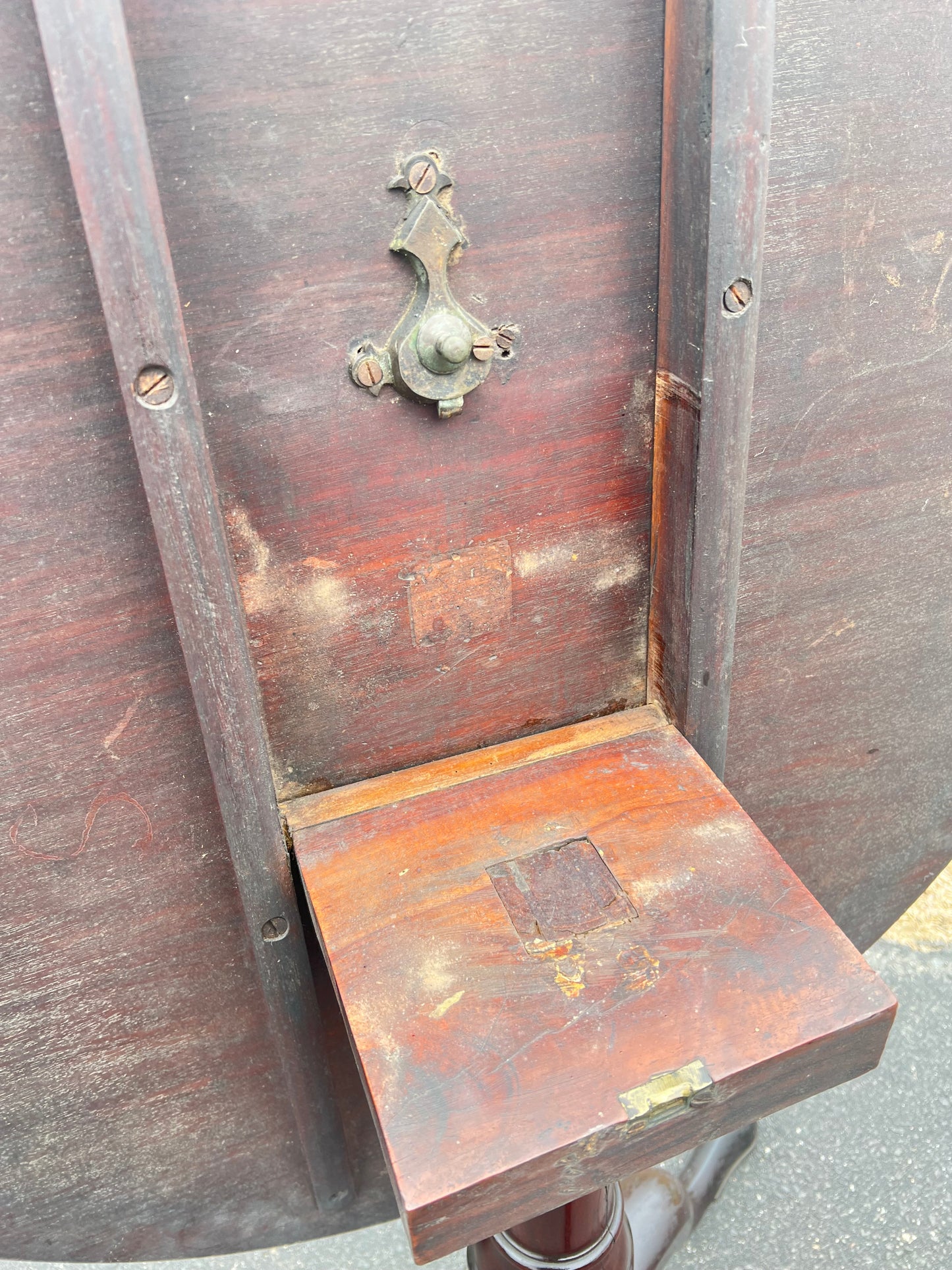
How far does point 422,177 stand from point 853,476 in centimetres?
49

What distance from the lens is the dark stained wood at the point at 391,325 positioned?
0.65 m

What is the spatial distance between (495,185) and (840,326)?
1.13 feet

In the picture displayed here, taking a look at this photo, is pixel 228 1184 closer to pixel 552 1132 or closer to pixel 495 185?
pixel 552 1132

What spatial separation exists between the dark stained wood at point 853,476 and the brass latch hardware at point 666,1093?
43cm

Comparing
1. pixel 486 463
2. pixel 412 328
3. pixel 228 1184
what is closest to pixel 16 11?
pixel 412 328

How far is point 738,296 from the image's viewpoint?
2.48ft

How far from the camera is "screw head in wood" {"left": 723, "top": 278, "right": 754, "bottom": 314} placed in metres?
0.75

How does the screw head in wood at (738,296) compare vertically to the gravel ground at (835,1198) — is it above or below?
above

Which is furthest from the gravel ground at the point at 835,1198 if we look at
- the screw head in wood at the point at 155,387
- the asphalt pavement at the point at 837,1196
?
the screw head in wood at the point at 155,387

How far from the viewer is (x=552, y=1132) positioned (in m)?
0.65

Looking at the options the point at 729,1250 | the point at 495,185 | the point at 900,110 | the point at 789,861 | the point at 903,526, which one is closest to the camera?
the point at 495,185

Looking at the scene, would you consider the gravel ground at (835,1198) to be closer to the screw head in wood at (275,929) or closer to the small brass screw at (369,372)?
the screw head in wood at (275,929)

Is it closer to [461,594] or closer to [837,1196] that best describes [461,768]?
[461,594]

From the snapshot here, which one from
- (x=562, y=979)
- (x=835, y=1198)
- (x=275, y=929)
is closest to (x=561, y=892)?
(x=562, y=979)
